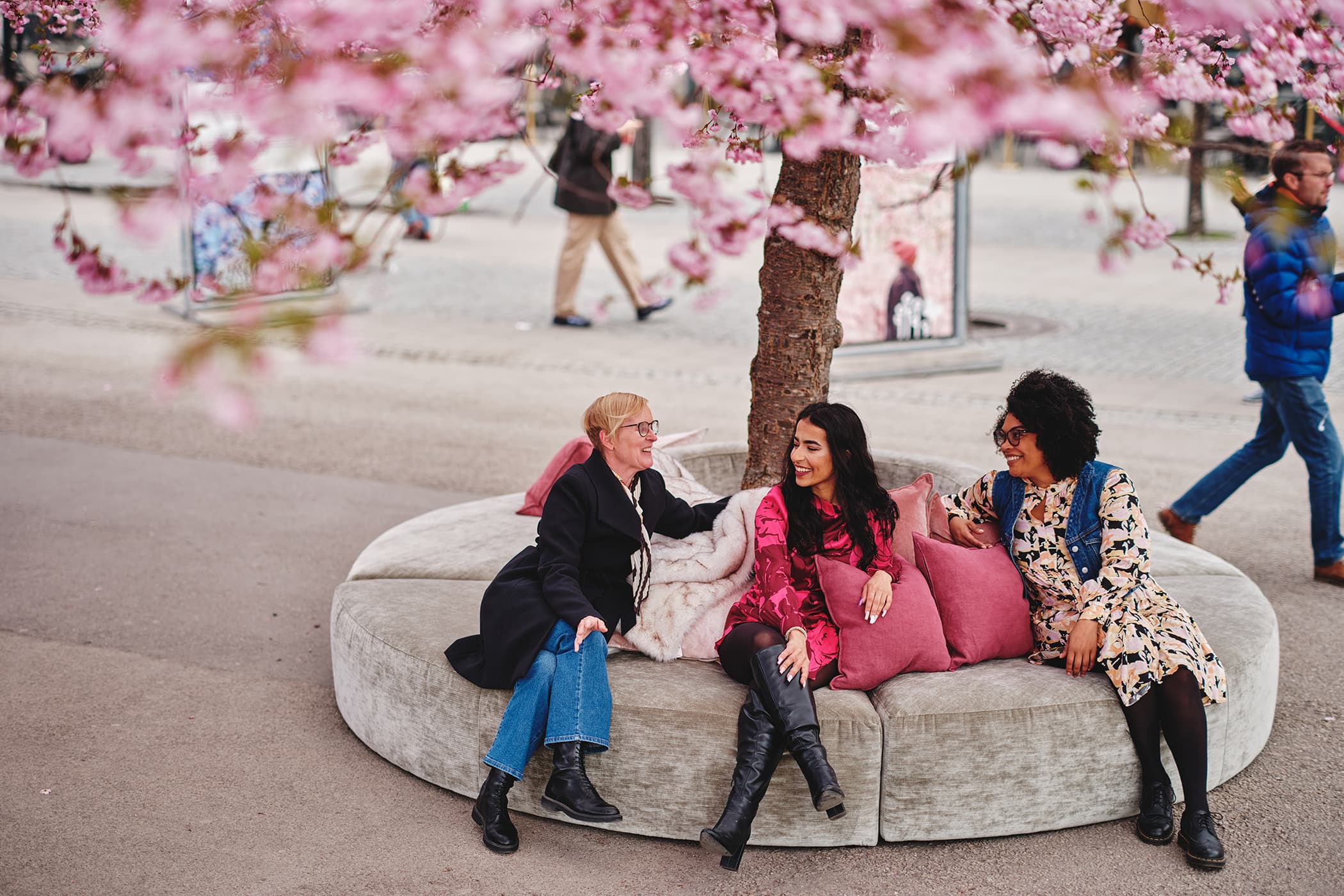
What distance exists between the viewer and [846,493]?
4.24 meters

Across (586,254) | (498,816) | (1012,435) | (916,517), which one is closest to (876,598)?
(916,517)

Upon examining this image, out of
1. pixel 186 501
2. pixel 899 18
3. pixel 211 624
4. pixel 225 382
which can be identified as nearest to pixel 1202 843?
pixel 899 18

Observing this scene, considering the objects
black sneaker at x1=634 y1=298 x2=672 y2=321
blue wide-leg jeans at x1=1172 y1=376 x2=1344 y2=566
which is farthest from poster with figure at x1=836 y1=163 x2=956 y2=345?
blue wide-leg jeans at x1=1172 y1=376 x2=1344 y2=566

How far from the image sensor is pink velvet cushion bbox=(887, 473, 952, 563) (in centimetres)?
456

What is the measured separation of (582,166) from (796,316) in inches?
282

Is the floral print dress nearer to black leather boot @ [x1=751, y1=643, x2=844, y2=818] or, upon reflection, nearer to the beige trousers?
black leather boot @ [x1=751, y1=643, x2=844, y2=818]

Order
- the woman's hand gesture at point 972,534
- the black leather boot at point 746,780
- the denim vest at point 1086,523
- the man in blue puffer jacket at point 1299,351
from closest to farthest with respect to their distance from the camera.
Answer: the black leather boot at point 746,780 < the denim vest at point 1086,523 < the woman's hand gesture at point 972,534 < the man in blue puffer jacket at point 1299,351

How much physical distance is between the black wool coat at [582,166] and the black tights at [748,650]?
8.00 m

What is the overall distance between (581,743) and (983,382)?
282 inches

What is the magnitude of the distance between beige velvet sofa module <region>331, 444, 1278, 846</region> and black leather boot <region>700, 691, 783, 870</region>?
0.08 metres

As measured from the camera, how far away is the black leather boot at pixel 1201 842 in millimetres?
3811

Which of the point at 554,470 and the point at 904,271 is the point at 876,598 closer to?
the point at 554,470

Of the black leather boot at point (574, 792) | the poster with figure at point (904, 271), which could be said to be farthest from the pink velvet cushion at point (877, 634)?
the poster with figure at point (904, 271)

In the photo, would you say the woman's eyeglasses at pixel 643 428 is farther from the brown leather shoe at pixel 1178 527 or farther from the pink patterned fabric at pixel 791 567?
the brown leather shoe at pixel 1178 527
